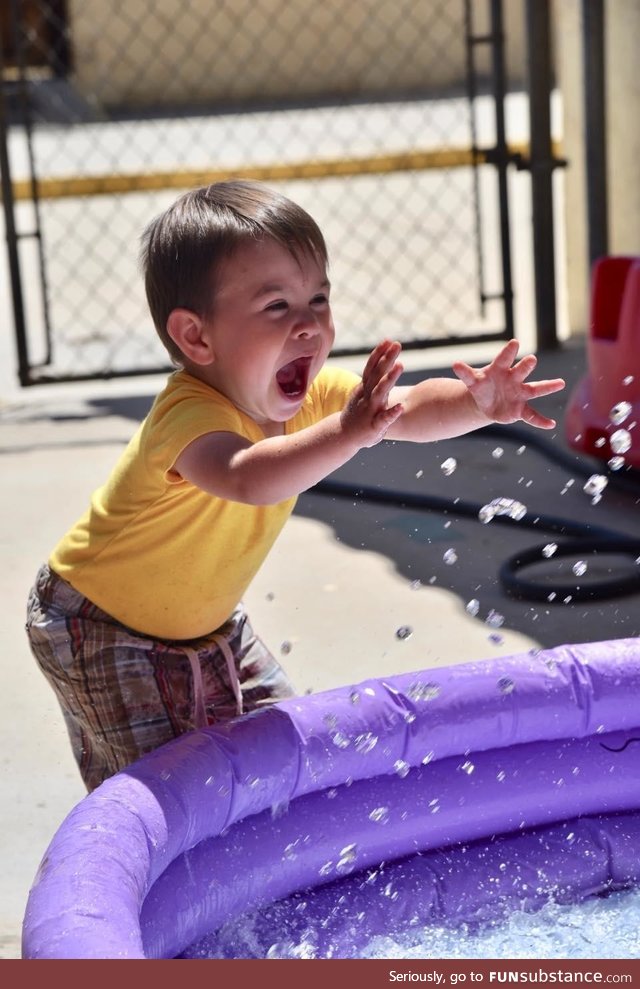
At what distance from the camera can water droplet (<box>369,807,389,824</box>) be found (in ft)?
6.77

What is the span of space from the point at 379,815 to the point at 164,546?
481 mm

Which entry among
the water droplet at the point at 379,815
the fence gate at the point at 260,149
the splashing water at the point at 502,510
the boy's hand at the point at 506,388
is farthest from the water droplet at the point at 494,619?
the fence gate at the point at 260,149

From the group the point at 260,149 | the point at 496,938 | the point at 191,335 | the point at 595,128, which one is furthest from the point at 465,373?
the point at 260,149

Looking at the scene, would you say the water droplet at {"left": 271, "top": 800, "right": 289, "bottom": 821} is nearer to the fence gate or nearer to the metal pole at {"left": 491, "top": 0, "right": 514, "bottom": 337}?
the fence gate

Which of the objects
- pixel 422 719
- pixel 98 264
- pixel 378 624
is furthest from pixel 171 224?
pixel 98 264

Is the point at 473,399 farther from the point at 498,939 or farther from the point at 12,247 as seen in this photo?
the point at 12,247

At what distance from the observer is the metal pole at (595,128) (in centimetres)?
499

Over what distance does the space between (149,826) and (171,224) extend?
0.77 meters

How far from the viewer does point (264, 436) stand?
6.51 feet

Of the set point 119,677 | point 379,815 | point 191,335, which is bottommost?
point 379,815

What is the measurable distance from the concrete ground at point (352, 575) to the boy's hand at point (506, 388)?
0.92 metres

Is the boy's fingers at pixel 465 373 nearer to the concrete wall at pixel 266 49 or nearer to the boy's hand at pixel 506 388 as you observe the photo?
the boy's hand at pixel 506 388

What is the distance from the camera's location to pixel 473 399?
1971mm
